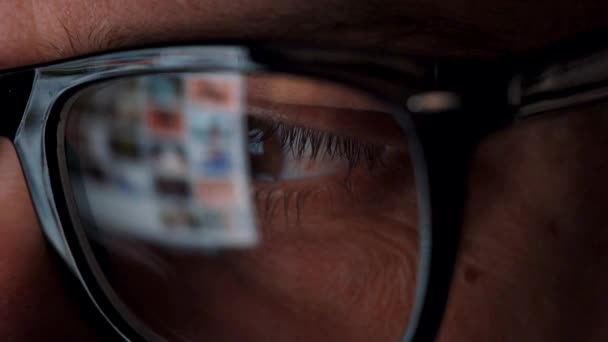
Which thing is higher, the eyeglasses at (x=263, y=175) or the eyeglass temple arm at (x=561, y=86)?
the eyeglass temple arm at (x=561, y=86)

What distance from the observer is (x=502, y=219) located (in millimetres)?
543

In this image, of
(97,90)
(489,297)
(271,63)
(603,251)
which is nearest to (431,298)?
(489,297)

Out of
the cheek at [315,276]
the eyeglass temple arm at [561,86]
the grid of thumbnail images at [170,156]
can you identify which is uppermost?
the eyeglass temple arm at [561,86]

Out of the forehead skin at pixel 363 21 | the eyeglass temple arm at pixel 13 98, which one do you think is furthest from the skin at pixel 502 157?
the eyeglass temple arm at pixel 13 98

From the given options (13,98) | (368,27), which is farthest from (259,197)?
(13,98)

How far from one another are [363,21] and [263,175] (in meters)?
0.19

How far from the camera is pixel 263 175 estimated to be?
605mm

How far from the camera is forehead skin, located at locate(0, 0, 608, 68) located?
1.59ft

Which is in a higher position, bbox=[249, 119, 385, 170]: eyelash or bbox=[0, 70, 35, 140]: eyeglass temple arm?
bbox=[0, 70, 35, 140]: eyeglass temple arm

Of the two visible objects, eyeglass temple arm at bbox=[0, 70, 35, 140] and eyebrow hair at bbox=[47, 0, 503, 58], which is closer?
eyebrow hair at bbox=[47, 0, 503, 58]

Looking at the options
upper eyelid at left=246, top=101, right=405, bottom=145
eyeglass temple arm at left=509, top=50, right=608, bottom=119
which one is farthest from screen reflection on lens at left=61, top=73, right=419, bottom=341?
eyeglass temple arm at left=509, top=50, right=608, bottom=119

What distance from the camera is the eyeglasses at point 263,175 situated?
0.52m

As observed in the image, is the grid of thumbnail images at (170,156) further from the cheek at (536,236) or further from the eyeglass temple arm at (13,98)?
the cheek at (536,236)

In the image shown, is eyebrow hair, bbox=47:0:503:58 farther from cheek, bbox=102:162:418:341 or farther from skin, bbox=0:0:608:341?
cheek, bbox=102:162:418:341
